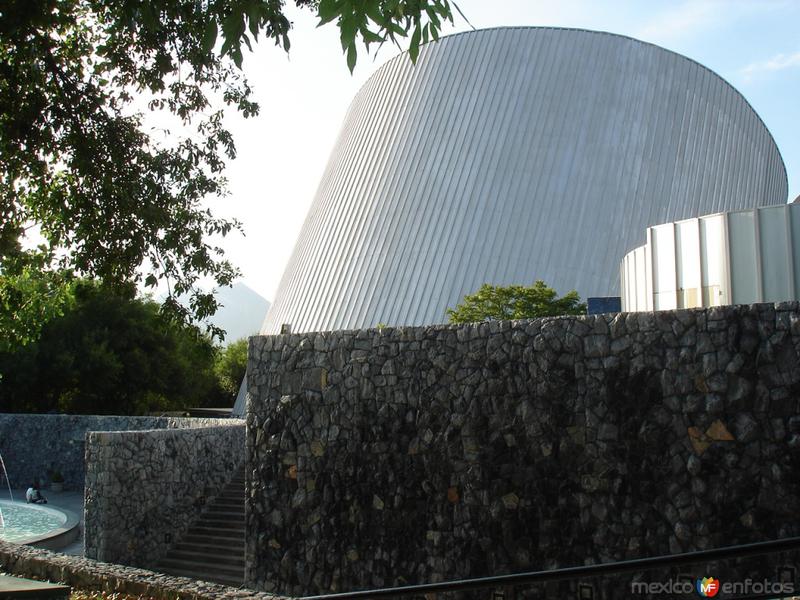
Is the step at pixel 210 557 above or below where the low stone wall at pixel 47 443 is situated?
below

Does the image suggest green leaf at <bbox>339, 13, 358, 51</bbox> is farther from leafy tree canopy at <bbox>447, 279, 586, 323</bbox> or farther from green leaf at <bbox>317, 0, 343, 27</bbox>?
leafy tree canopy at <bbox>447, 279, 586, 323</bbox>

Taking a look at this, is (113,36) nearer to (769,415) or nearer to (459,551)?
(459,551)

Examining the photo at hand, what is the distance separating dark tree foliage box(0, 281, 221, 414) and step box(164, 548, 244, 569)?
38.9 feet

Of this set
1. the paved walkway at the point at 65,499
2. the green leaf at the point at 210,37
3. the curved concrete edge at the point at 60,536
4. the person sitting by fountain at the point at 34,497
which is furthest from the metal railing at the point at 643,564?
the person sitting by fountain at the point at 34,497

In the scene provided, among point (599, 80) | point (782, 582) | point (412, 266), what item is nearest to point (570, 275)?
point (412, 266)

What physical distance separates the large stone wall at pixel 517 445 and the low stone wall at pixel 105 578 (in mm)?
2062

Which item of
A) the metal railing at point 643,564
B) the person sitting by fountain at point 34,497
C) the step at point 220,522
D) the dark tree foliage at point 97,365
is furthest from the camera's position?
the dark tree foliage at point 97,365

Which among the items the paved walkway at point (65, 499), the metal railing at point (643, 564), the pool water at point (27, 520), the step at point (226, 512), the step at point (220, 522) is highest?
the metal railing at point (643, 564)

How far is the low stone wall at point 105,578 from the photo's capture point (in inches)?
243

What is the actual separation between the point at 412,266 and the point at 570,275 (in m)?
4.14

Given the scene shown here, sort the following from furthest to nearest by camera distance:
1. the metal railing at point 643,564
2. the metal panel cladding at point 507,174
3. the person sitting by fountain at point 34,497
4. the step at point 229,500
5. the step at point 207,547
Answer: the metal panel cladding at point 507,174, the person sitting by fountain at point 34,497, the step at point 229,500, the step at point 207,547, the metal railing at point 643,564

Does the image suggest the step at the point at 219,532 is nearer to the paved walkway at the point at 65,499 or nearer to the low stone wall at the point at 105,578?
the paved walkway at the point at 65,499

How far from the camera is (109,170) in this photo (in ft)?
23.2

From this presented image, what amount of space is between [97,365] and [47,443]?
598 cm
